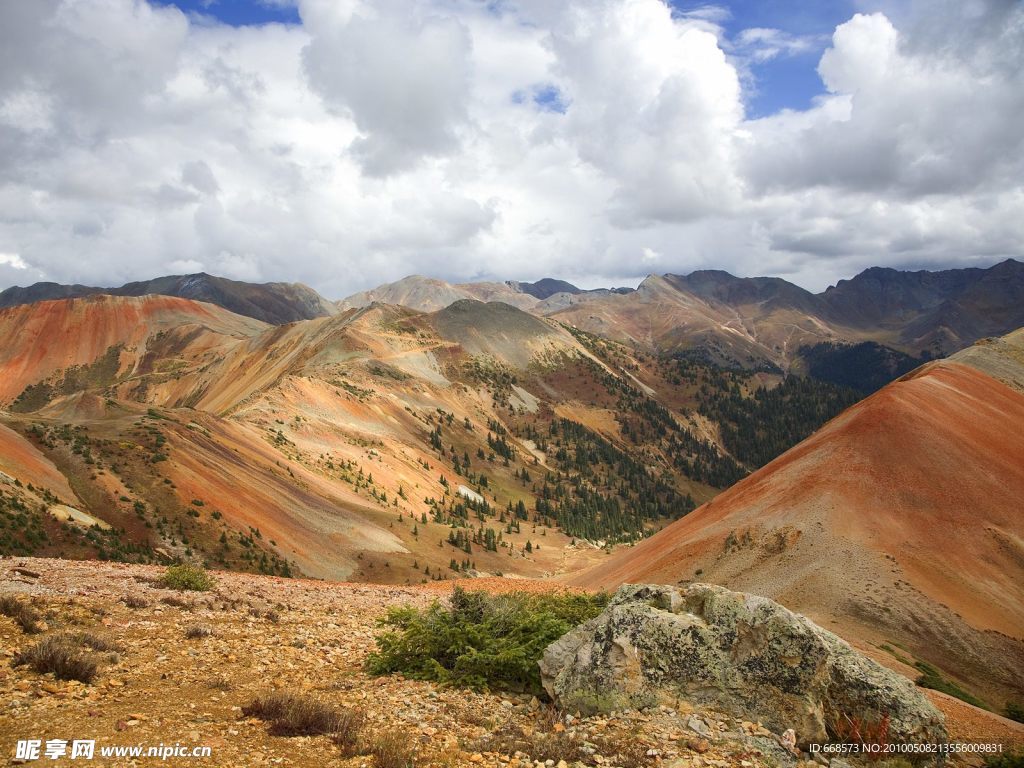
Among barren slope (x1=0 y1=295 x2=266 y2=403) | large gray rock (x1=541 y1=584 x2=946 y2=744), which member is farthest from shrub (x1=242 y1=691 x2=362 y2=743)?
barren slope (x1=0 y1=295 x2=266 y2=403)

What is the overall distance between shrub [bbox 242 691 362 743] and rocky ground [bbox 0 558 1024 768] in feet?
0.56

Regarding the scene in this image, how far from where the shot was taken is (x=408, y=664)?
12594 mm

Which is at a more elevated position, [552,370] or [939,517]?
[552,370]

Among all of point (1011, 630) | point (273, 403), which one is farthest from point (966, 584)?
point (273, 403)

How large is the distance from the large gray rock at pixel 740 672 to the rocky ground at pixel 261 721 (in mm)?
526

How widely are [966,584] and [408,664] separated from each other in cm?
2868

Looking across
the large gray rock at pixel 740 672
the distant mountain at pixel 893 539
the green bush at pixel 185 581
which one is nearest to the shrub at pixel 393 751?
the large gray rock at pixel 740 672

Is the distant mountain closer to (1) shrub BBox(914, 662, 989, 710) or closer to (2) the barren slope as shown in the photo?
(1) shrub BBox(914, 662, 989, 710)

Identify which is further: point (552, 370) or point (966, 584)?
point (552, 370)

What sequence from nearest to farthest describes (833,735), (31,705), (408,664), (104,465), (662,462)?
(31,705) → (833,735) → (408,664) → (104,465) → (662,462)

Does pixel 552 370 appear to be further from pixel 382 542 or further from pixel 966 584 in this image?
pixel 966 584

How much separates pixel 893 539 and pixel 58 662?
3446 cm

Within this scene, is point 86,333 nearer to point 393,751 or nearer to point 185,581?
point 185,581

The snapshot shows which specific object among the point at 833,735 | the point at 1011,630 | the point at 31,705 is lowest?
the point at 1011,630
